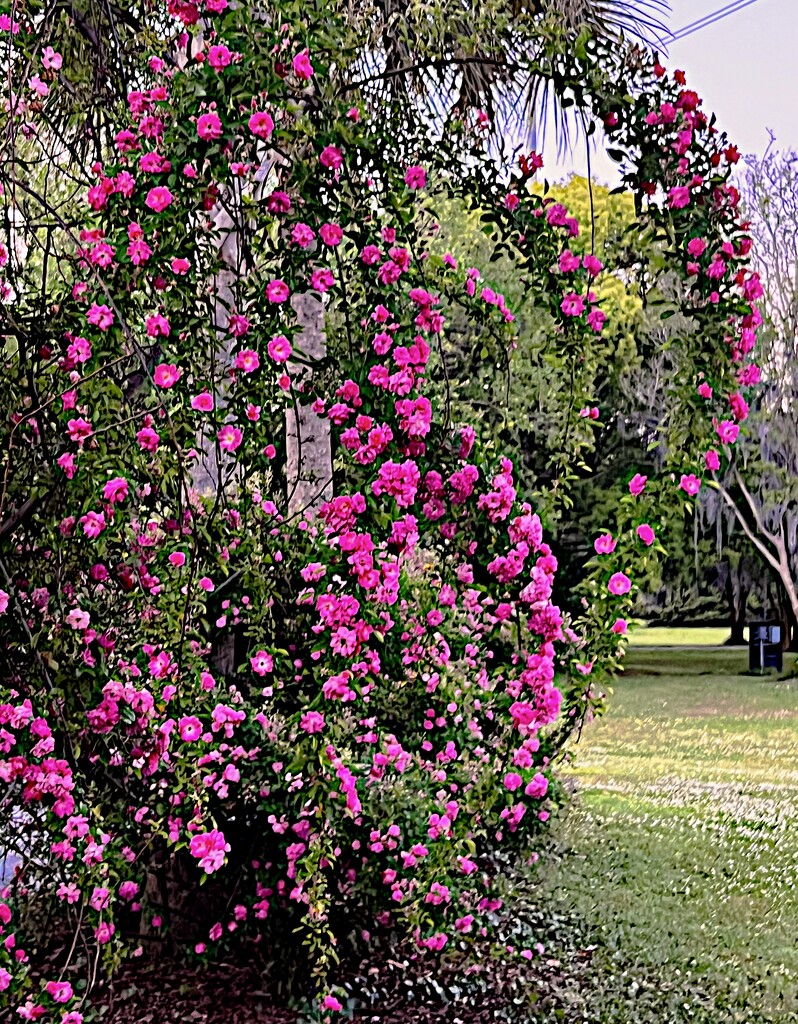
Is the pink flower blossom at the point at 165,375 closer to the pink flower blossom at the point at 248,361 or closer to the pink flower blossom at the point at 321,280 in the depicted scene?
the pink flower blossom at the point at 248,361

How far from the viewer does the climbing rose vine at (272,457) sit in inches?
77.1

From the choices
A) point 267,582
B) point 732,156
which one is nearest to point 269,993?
point 267,582

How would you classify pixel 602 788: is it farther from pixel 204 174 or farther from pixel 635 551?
pixel 204 174

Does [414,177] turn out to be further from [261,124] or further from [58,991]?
[58,991]

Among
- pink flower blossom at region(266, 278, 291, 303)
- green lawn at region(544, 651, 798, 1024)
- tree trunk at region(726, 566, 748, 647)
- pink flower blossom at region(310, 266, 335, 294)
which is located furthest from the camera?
tree trunk at region(726, 566, 748, 647)

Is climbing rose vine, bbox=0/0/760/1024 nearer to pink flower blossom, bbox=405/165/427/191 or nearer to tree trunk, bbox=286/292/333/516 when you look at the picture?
pink flower blossom, bbox=405/165/427/191

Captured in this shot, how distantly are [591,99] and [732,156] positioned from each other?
0.31 m

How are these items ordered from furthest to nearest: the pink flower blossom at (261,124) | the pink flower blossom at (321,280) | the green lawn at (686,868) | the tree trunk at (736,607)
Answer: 1. the tree trunk at (736,607)
2. the green lawn at (686,868)
3. the pink flower blossom at (321,280)
4. the pink flower blossom at (261,124)

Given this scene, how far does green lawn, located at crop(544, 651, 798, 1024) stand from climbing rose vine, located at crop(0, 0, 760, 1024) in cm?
122

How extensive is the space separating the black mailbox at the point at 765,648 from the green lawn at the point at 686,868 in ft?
17.0

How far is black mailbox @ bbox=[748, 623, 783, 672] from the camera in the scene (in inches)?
596

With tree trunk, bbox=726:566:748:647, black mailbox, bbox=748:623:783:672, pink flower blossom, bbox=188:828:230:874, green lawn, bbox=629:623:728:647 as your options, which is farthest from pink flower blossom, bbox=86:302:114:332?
green lawn, bbox=629:623:728:647

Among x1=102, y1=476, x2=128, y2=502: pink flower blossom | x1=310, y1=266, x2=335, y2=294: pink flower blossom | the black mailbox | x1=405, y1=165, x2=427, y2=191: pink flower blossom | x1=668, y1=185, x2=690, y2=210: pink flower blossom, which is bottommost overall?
the black mailbox

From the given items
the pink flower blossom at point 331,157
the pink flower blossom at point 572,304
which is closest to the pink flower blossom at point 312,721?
the pink flower blossom at point 331,157
